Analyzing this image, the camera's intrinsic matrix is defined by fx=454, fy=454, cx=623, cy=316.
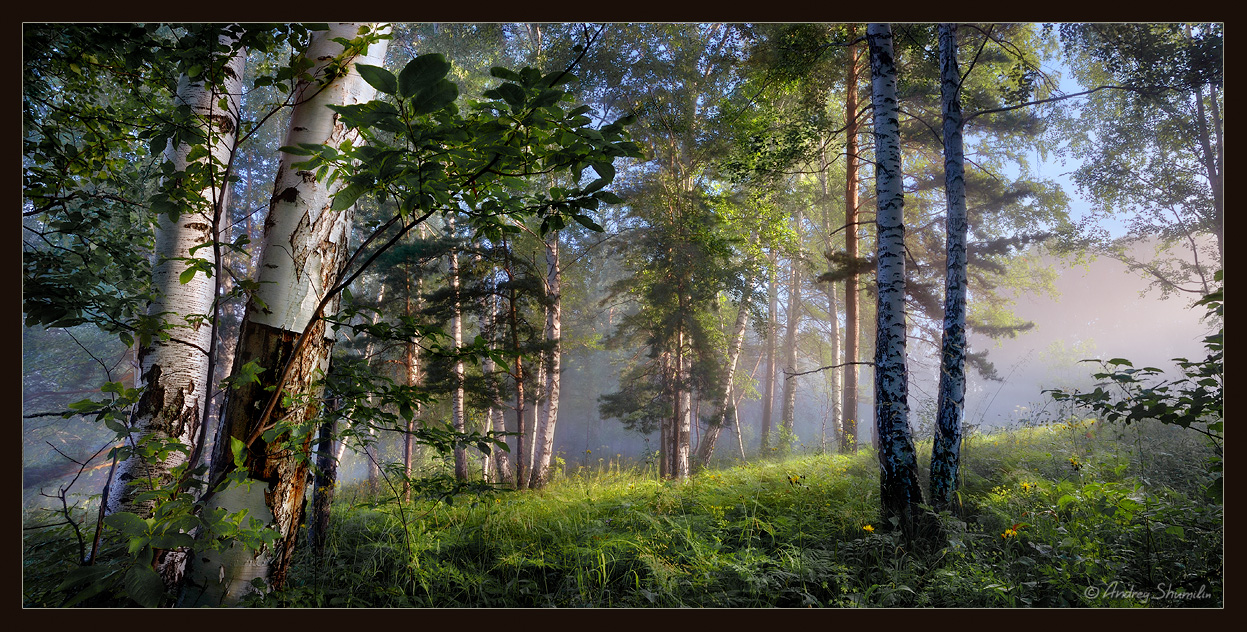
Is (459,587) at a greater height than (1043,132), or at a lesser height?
lesser

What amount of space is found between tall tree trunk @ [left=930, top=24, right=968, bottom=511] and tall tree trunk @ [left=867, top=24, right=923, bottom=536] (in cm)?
26

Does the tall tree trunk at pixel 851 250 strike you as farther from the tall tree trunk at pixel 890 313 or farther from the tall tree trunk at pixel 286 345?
the tall tree trunk at pixel 286 345

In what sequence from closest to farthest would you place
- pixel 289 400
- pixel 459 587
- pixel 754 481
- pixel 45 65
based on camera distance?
pixel 289 400
pixel 45 65
pixel 459 587
pixel 754 481

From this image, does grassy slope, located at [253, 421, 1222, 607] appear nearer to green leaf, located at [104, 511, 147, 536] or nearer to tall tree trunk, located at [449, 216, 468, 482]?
green leaf, located at [104, 511, 147, 536]

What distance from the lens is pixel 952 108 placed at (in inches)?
141

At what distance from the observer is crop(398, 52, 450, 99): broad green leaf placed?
35.0 inches

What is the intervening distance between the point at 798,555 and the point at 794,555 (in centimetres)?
2

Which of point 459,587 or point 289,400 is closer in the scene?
point 289,400

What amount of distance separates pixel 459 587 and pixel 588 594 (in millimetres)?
755

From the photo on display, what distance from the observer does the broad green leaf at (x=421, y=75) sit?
889 mm

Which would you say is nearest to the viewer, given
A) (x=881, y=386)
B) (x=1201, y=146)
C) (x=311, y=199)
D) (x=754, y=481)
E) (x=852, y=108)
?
(x=311, y=199)

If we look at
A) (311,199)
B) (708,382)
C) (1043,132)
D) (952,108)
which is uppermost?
(1043,132)

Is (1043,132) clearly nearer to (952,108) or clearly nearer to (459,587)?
(952,108)

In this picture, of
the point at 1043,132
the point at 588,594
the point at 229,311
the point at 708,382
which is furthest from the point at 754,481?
the point at 229,311
